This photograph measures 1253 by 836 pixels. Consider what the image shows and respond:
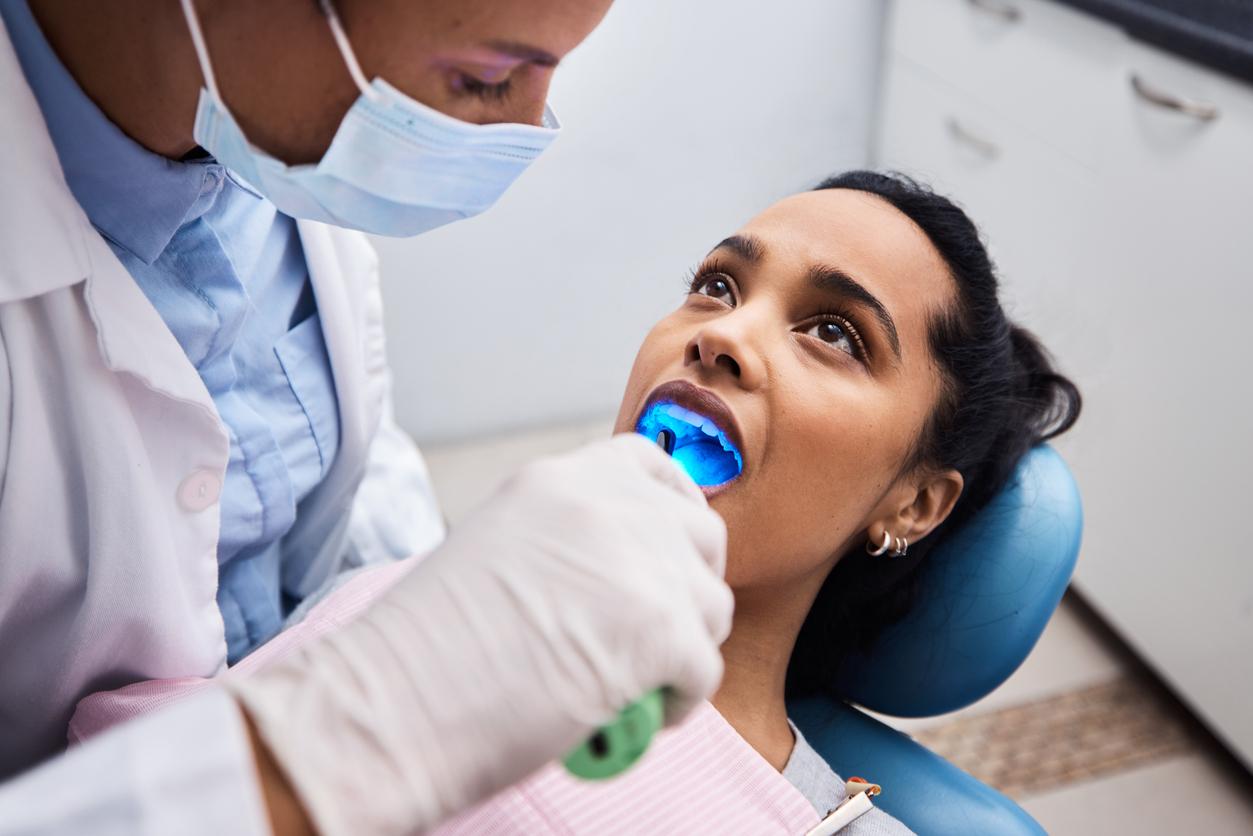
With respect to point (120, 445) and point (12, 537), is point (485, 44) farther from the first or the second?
point (12, 537)

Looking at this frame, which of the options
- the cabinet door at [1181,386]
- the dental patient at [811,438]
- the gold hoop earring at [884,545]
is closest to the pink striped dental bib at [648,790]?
the dental patient at [811,438]

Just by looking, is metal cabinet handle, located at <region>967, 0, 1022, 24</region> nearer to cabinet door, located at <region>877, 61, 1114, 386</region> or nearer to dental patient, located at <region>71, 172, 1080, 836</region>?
cabinet door, located at <region>877, 61, 1114, 386</region>

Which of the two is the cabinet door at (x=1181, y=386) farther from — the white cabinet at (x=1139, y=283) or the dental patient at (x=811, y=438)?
the dental patient at (x=811, y=438)

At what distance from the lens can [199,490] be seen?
1029mm

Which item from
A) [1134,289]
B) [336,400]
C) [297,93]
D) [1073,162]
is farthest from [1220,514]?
[297,93]

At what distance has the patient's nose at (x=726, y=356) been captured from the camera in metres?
1.07

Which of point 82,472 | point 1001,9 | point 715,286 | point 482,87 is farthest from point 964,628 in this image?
point 1001,9

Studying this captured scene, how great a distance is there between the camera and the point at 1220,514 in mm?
1867

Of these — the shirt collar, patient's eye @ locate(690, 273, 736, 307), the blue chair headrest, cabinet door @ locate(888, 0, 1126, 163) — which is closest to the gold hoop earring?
the blue chair headrest

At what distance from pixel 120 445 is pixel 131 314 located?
0.12 meters

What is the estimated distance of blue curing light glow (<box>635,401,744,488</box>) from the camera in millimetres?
1095

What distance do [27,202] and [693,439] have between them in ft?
2.18

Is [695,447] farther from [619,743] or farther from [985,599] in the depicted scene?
[619,743]

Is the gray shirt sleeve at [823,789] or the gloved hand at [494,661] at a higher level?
the gloved hand at [494,661]
